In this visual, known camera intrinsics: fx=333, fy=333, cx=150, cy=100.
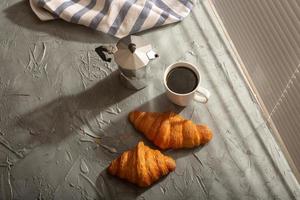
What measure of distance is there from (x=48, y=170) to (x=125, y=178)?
16 cm

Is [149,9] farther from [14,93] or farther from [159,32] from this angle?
[14,93]

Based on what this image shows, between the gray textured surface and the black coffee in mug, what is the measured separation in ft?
0.22

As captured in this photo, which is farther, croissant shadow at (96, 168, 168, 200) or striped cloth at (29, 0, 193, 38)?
striped cloth at (29, 0, 193, 38)

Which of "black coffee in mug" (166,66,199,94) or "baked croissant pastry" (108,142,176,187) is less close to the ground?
"black coffee in mug" (166,66,199,94)

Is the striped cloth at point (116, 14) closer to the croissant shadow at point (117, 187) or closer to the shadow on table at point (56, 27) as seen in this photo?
the shadow on table at point (56, 27)

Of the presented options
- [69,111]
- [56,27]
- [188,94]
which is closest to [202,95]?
[188,94]

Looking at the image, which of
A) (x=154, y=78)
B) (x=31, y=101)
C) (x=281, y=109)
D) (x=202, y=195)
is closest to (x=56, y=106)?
(x=31, y=101)

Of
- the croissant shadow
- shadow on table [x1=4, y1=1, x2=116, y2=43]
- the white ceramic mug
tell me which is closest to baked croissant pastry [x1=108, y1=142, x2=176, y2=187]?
the croissant shadow

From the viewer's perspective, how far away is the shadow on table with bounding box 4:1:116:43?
80 cm

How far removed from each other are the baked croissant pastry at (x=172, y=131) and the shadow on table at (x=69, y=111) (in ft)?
0.34

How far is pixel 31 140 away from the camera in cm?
69

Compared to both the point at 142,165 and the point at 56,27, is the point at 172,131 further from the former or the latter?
the point at 56,27

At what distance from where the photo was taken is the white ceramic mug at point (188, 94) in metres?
0.65

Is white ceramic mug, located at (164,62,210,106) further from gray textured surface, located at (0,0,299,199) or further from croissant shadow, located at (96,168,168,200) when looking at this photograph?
croissant shadow, located at (96,168,168,200)
